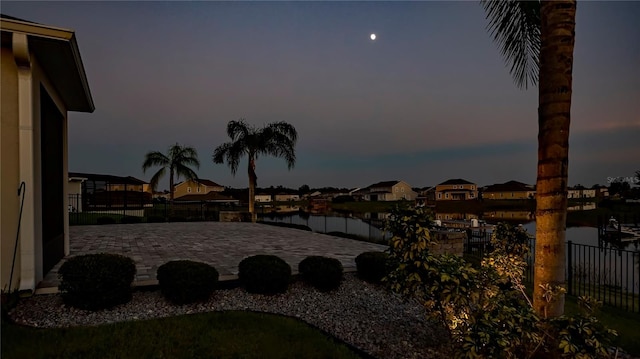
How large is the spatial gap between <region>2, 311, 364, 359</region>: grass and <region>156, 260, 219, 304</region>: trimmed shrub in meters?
0.43

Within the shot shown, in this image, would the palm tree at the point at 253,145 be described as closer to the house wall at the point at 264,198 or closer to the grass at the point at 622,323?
the grass at the point at 622,323

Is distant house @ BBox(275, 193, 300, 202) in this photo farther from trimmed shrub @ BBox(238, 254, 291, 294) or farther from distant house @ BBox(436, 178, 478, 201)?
trimmed shrub @ BBox(238, 254, 291, 294)

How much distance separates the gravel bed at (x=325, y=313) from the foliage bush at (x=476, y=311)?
2.69ft

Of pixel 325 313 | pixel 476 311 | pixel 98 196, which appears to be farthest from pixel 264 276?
pixel 98 196

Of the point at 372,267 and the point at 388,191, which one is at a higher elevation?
the point at 372,267

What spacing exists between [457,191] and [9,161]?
7654 cm

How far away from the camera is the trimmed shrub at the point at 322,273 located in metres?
5.31

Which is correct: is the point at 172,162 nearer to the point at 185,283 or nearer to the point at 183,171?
the point at 183,171

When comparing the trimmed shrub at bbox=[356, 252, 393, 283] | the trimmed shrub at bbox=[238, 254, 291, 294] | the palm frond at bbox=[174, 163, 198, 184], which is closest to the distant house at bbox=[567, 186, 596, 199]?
the palm frond at bbox=[174, 163, 198, 184]

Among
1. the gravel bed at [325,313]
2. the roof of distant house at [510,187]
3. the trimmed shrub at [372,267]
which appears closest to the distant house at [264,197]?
the roof of distant house at [510,187]

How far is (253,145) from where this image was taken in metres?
17.9

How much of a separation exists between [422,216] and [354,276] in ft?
10.3

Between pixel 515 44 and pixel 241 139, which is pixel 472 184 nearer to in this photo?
pixel 241 139

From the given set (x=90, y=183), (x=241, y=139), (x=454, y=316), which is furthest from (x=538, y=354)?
(x=90, y=183)
